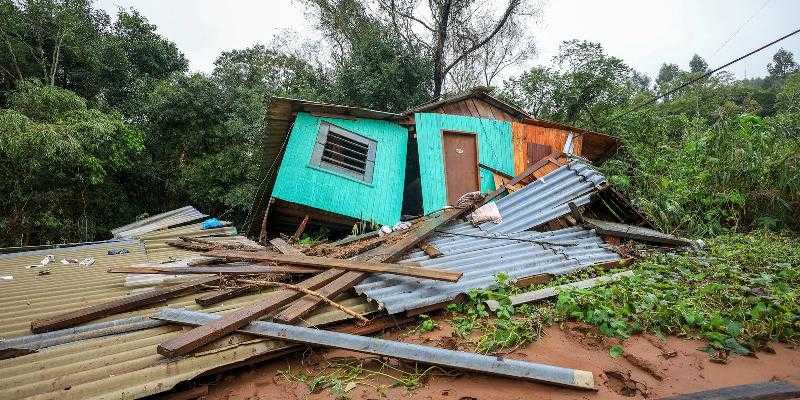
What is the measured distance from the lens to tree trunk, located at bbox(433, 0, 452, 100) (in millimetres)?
17219

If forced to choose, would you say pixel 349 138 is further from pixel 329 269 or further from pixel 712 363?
pixel 712 363

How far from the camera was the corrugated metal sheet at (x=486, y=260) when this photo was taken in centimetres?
342

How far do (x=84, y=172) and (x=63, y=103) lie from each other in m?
2.66

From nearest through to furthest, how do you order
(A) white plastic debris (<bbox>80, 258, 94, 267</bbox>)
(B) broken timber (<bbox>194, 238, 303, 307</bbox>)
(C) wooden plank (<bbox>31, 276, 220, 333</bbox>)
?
(C) wooden plank (<bbox>31, 276, 220, 333</bbox>), (B) broken timber (<bbox>194, 238, 303, 307</bbox>), (A) white plastic debris (<bbox>80, 258, 94, 267</bbox>)

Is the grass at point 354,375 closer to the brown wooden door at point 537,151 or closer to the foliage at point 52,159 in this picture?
the brown wooden door at point 537,151

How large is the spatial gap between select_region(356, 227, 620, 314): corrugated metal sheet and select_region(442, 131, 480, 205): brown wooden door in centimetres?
403

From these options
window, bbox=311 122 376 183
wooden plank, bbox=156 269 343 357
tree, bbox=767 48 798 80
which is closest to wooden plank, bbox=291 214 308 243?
window, bbox=311 122 376 183

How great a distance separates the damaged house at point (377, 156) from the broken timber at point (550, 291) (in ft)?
13.3

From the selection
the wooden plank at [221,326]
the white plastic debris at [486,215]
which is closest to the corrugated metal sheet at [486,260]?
the white plastic debris at [486,215]

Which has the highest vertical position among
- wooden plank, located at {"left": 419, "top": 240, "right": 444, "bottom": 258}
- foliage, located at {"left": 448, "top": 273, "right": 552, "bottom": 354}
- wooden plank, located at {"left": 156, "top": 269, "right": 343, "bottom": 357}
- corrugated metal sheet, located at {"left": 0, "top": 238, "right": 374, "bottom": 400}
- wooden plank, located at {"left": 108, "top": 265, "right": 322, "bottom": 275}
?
wooden plank, located at {"left": 419, "top": 240, "right": 444, "bottom": 258}

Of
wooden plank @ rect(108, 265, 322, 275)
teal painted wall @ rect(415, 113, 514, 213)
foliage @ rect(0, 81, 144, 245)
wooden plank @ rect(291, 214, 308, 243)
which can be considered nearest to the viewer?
wooden plank @ rect(108, 265, 322, 275)

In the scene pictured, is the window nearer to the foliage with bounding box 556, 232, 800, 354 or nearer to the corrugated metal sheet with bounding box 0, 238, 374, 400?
the corrugated metal sheet with bounding box 0, 238, 374, 400

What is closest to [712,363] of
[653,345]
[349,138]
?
[653,345]

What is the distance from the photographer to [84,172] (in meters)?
13.7
